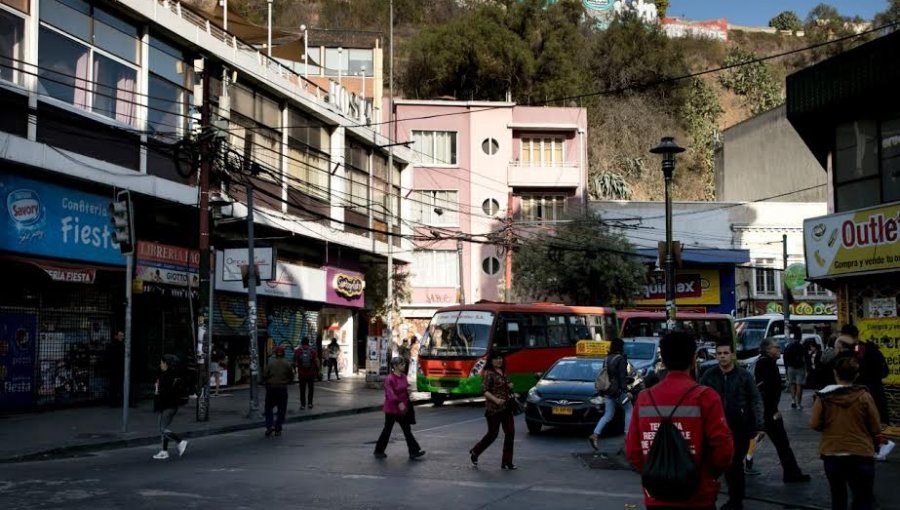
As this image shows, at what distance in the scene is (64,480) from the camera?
11.9 metres

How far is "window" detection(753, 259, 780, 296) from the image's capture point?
5166 cm

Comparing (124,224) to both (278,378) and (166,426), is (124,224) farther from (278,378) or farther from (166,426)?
(166,426)

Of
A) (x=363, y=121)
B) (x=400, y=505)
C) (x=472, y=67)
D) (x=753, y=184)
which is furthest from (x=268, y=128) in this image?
(x=753, y=184)

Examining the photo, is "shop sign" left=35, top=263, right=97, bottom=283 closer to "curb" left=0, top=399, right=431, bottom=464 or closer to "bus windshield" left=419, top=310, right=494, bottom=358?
"curb" left=0, top=399, right=431, bottom=464

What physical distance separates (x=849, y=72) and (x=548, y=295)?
31.3 metres

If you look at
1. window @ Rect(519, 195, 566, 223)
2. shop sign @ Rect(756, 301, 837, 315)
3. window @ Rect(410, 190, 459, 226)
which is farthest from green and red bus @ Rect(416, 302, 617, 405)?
shop sign @ Rect(756, 301, 837, 315)

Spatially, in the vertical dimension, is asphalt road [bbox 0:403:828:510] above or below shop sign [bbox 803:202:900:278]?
below

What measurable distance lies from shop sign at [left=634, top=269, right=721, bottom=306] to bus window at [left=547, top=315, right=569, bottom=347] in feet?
70.1

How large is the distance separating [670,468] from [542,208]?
46664mm

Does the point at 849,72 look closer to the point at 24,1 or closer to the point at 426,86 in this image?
the point at 24,1

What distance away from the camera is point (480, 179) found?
5041cm

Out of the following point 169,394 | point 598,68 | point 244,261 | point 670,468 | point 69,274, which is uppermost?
point 598,68

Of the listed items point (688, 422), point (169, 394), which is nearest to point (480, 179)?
point (169, 394)

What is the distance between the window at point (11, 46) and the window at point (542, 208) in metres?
32.8
